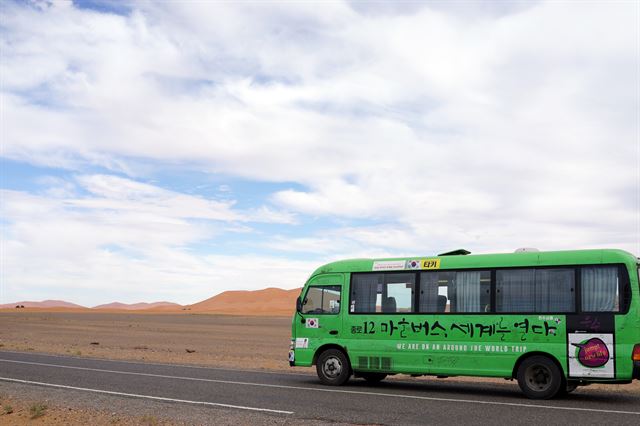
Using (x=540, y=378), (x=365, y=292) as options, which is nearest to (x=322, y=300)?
(x=365, y=292)

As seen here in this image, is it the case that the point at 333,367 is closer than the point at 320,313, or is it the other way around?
the point at 333,367

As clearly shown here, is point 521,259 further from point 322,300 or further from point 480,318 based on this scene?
point 322,300

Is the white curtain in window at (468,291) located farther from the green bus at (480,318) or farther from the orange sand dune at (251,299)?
the orange sand dune at (251,299)

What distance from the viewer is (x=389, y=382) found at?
19.9 m

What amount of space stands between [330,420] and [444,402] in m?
3.49

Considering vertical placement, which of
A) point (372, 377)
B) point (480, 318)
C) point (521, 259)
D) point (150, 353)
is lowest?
point (150, 353)

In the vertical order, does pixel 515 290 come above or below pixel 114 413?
above

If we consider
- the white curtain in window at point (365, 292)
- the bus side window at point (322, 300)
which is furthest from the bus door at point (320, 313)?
the white curtain in window at point (365, 292)

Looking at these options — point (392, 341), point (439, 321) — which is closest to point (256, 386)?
point (392, 341)

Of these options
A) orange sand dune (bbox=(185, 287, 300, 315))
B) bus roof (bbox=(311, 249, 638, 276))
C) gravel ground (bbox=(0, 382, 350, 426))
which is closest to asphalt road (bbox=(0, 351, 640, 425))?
gravel ground (bbox=(0, 382, 350, 426))

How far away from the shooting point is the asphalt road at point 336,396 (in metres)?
12.8

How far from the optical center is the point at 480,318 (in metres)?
16.3

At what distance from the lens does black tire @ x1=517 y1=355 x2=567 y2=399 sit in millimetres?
15264

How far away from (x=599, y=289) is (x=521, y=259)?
1.77 m
